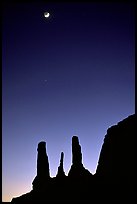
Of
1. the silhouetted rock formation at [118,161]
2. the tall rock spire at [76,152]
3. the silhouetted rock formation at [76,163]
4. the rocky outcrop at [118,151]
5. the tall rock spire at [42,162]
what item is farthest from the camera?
the tall rock spire at [42,162]

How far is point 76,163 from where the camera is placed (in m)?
69.8

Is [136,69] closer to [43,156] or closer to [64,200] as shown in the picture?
[64,200]

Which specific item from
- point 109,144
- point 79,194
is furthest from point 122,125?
point 79,194

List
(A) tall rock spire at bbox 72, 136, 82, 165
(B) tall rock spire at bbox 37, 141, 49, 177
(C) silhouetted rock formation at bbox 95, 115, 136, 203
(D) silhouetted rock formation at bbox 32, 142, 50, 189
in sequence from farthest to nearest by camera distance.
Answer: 1. (B) tall rock spire at bbox 37, 141, 49, 177
2. (D) silhouetted rock formation at bbox 32, 142, 50, 189
3. (A) tall rock spire at bbox 72, 136, 82, 165
4. (C) silhouetted rock formation at bbox 95, 115, 136, 203

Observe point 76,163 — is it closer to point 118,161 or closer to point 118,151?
point 118,151

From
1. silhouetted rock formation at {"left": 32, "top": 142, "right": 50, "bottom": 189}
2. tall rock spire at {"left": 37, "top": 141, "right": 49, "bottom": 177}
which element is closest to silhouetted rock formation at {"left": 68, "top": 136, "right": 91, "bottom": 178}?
silhouetted rock formation at {"left": 32, "top": 142, "right": 50, "bottom": 189}

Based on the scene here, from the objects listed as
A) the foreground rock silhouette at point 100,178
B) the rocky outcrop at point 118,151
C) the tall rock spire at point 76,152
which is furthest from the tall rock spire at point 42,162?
the rocky outcrop at point 118,151

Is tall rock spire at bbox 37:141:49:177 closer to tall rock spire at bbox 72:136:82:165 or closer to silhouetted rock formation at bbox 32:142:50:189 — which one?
silhouetted rock formation at bbox 32:142:50:189

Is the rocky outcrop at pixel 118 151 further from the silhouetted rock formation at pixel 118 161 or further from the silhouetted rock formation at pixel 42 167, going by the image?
the silhouetted rock formation at pixel 42 167

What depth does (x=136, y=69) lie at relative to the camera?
4.73 metres

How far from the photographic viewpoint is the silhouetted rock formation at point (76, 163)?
67800mm

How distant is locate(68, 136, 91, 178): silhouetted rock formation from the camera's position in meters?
67.8

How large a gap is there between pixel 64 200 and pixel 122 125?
20.2 metres

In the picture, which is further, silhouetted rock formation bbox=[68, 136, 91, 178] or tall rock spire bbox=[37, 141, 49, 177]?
tall rock spire bbox=[37, 141, 49, 177]
